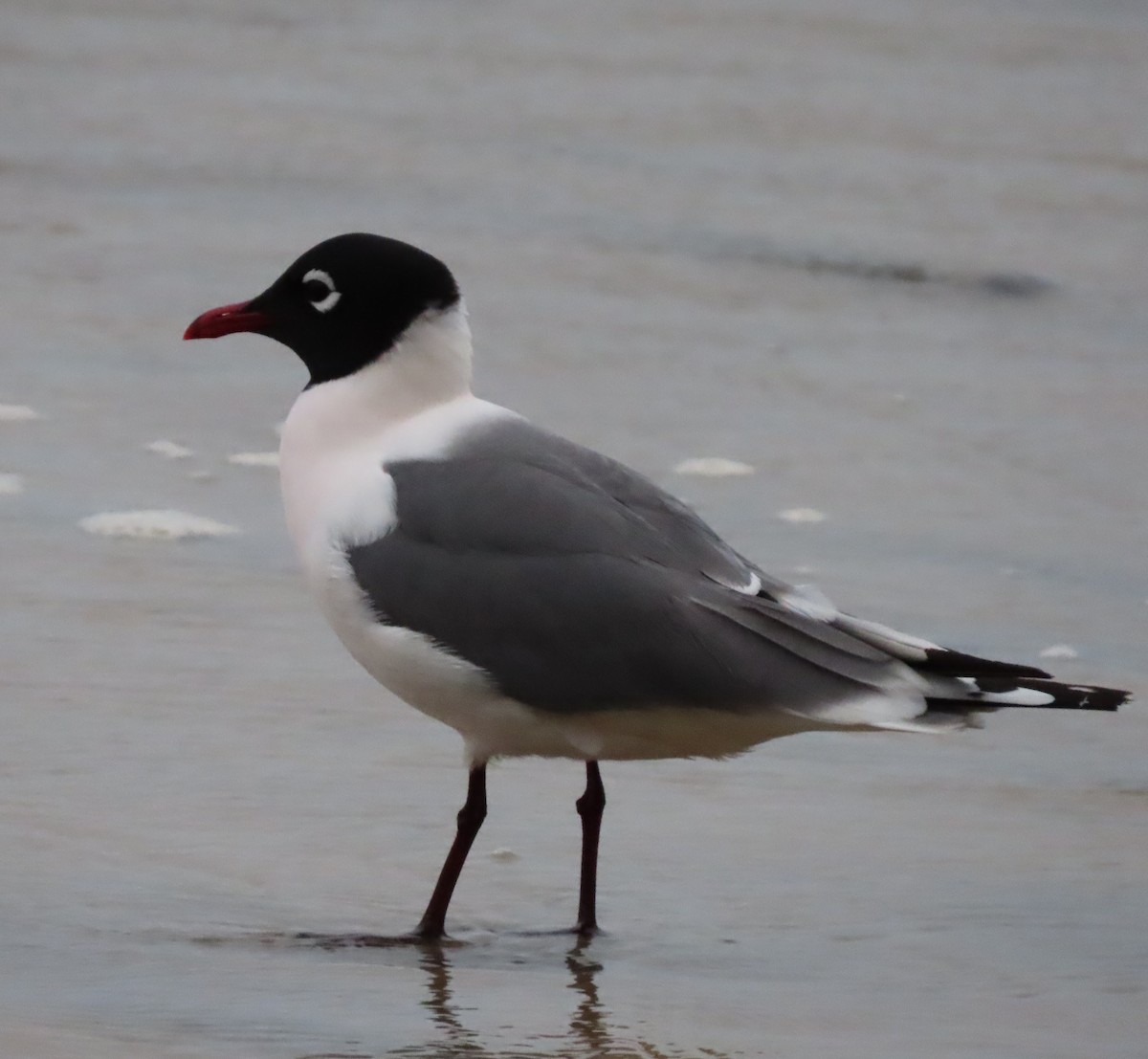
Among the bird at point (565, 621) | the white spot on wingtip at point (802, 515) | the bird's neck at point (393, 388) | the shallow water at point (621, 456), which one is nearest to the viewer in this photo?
the shallow water at point (621, 456)

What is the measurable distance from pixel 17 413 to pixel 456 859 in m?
2.81

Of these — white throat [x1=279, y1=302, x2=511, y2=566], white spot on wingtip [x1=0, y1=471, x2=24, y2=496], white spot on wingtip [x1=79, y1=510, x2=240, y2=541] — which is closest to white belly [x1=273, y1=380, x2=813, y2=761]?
white throat [x1=279, y1=302, x2=511, y2=566]

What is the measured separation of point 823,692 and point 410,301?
0.94m

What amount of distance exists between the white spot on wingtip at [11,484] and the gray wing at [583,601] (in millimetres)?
2050

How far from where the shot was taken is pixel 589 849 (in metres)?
3.68

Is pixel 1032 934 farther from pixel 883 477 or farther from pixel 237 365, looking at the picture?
pixel 237 365

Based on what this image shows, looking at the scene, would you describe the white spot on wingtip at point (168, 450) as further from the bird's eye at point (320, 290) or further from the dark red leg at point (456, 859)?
the dark red leg at point (456, 859)

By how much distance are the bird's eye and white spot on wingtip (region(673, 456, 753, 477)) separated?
2.09 meters

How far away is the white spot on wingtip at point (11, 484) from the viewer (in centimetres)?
553

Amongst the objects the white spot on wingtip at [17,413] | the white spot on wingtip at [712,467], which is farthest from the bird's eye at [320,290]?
the white spot on wingtip at [17,413]

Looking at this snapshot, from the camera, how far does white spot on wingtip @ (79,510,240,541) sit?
210 inches

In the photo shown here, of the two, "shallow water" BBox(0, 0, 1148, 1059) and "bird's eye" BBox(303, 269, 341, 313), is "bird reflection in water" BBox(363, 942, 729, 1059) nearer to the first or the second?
"shallow water" BBox(0, 0, 1148, 1059)

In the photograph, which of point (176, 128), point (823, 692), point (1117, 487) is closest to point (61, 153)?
point (176, 128)

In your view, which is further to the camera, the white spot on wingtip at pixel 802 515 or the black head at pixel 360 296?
the white spot on wingtip at pixel 802 515
